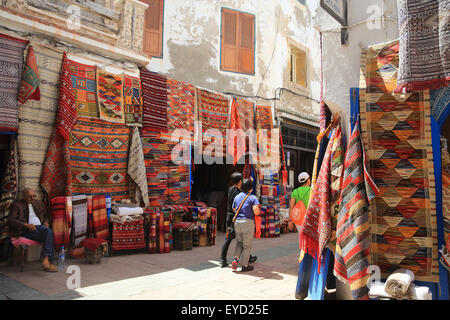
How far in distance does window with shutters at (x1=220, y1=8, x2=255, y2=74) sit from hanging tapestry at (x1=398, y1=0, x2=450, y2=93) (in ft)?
27.2

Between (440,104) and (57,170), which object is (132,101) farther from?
(440,104)

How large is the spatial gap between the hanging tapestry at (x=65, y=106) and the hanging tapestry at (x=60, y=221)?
1194mm

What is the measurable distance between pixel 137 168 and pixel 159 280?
3069 mm

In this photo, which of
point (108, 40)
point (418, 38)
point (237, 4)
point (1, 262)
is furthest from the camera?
point (237, 4)

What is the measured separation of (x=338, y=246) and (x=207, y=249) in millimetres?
4408

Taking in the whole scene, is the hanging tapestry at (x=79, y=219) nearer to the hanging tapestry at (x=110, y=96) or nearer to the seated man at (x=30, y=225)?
the seated man at (x=30, y=225)

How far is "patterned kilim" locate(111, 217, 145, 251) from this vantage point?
6375 mm

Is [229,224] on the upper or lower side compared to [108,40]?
lower

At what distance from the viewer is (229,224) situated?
5863 millimetres

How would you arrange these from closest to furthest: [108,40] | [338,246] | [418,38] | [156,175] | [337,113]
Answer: [418,38], [338,246], [337,113], [108,40], [156,175]

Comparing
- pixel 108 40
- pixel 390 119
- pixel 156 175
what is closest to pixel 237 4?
pixel 108 40

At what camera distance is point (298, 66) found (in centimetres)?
1349

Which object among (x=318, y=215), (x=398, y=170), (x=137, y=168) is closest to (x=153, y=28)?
(x=137, y=168)

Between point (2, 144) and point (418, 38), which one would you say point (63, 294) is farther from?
point (418, 38)
